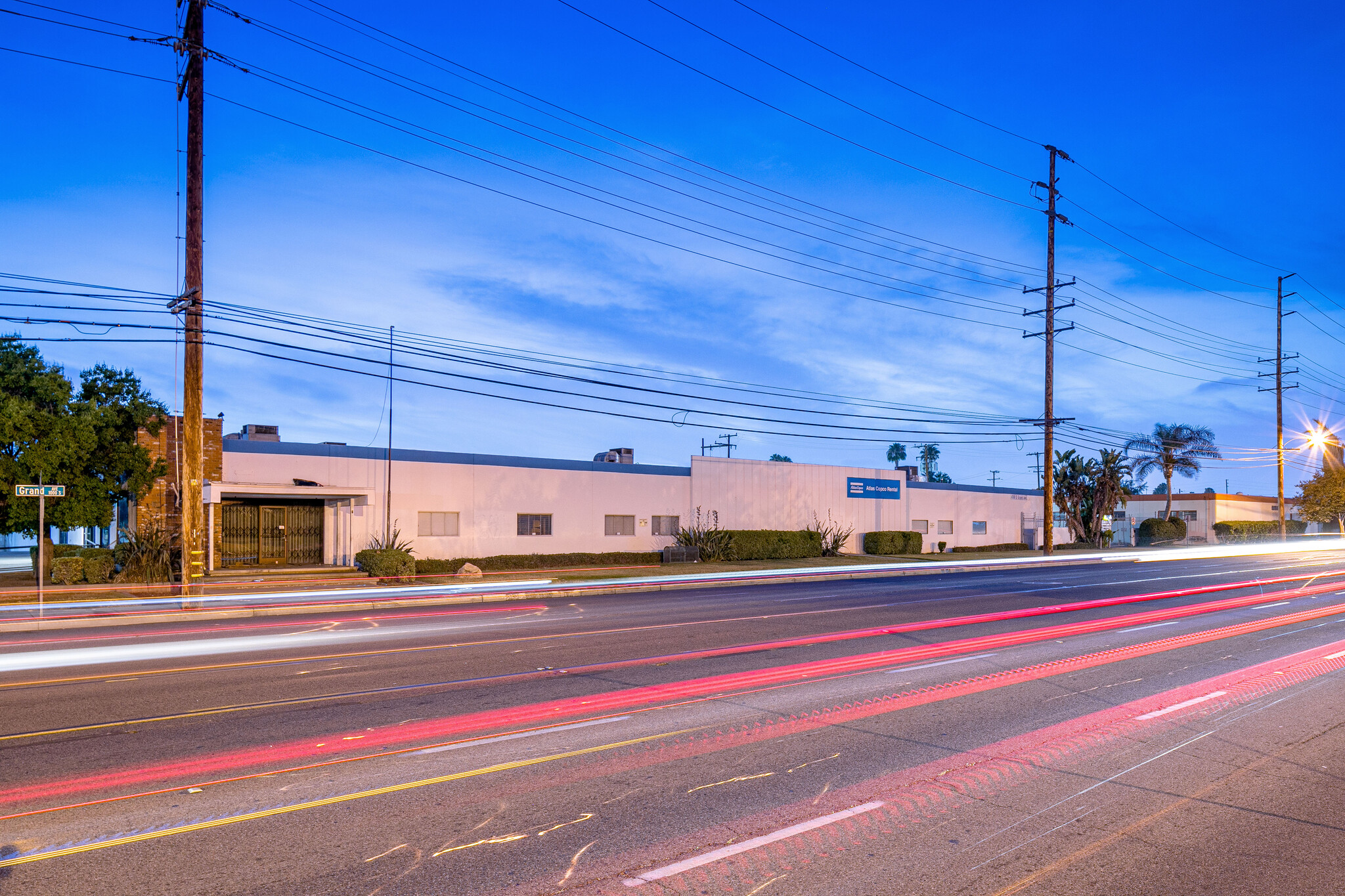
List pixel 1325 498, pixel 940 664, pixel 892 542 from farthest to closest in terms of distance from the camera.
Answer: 1. pixel 1325 498
2. pixel 892 542
3. pixel 940 664

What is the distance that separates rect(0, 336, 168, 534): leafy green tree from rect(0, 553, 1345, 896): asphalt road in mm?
13705

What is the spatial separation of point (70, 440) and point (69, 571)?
3657 millimetres

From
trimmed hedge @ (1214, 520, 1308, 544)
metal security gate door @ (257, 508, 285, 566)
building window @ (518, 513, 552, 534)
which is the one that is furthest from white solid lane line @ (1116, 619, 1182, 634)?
trimmed hedge @ (1214, 520, 1308, 544)

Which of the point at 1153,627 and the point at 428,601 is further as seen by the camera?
the point at 428,601

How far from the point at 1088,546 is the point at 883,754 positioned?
58.7 metres

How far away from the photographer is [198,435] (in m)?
21.1

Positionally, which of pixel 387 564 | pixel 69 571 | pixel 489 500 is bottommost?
pixel 387 564

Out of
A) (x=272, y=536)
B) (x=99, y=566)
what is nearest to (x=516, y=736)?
(x=99, y=566)

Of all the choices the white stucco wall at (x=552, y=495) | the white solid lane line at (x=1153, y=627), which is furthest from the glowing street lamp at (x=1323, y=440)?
the white solid lane line at (x=1153, y=627)

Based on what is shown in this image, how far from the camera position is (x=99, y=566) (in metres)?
24.2

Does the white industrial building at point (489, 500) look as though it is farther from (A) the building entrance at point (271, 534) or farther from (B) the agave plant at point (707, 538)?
(B) the agave plant at point (707, 538)

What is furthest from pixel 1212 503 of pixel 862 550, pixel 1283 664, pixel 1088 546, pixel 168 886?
pixel 168 886

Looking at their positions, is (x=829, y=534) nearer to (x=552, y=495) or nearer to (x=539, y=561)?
(x=552, y=495)

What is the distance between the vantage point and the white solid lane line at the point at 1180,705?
844cm
